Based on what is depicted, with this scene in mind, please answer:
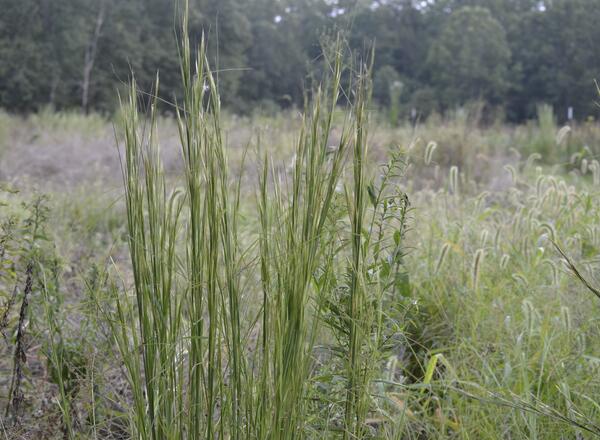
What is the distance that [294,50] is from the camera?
1017 inches

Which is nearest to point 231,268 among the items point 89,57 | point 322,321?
point 322,321

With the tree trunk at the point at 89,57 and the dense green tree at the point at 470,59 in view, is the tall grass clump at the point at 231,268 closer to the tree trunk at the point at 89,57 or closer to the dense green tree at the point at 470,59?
the tree trunk at the point at 89,57

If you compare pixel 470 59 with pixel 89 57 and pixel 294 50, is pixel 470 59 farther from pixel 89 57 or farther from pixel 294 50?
pixel 89 57

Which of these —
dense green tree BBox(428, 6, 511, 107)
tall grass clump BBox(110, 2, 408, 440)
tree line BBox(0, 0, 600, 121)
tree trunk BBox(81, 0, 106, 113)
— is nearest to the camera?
tall grass clump BBox(110, 2, 408, 440)

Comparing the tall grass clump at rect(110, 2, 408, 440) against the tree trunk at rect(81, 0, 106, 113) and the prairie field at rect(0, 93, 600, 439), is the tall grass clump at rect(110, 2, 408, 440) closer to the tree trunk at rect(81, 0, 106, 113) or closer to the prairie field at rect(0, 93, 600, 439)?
the prairie field at rect(0, 93, 600, 439)

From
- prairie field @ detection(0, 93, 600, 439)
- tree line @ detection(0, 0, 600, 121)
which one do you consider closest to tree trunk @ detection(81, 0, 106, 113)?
tree line @ detection(0, 0, 600, 121)

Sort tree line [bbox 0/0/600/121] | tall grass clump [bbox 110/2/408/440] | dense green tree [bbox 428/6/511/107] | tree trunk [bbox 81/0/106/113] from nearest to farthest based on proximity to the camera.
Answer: tall grass clump [bbox 110/2/408/440] < tree line [bbox 0/0/600/121] < tree trunk [bbox 81/0/106/113] < dense green tree [bbox 428/6/511/107]

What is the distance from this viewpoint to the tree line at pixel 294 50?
21.2 metres

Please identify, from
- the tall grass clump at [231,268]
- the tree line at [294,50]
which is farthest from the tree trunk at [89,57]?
the tall grass clump at [231,268]

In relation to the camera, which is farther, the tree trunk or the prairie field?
the tree trunk

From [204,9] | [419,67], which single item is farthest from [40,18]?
[419,67]

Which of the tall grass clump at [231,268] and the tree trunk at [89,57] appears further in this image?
the tree trunk at [89,57]

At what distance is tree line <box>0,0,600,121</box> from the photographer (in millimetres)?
21156

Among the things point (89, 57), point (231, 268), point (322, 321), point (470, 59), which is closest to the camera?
point (231, 268)
